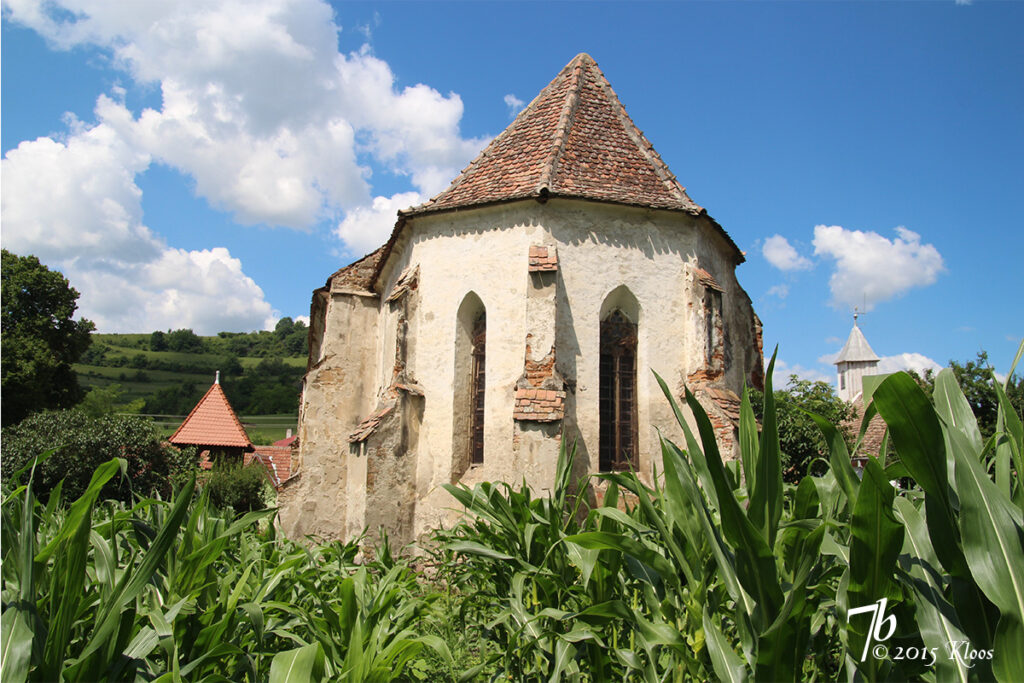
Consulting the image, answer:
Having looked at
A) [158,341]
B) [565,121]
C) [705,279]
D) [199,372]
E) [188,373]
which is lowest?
[705,279]

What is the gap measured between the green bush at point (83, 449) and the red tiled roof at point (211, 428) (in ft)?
12.8

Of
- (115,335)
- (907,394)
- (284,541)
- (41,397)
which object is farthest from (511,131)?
(115,335)

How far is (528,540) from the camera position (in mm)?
4148

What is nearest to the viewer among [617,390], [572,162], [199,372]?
[617,390]

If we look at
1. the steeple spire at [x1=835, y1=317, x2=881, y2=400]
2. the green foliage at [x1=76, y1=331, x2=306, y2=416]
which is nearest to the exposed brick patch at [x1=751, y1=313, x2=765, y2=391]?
the steeple spire at [x1=835, y1=317, x2=881, y2=400]

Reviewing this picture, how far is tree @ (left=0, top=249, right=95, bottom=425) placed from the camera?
2625 centimetres

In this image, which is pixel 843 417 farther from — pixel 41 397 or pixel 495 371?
pixel 41 397

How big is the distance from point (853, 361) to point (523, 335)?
5534cm

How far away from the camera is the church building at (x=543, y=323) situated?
35.4ft

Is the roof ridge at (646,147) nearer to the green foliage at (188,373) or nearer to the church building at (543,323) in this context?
the church building at (543,323)

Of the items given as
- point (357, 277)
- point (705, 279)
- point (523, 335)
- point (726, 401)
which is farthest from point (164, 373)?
point (726, 401)

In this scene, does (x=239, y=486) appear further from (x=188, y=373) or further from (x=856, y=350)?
(x=188, y=373)

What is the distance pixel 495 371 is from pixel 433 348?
5.01ft

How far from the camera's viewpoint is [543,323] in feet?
34.4
